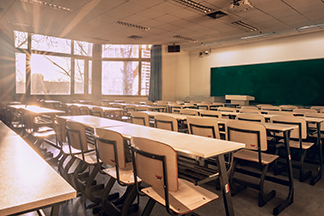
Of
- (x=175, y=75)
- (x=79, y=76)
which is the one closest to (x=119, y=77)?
(x=79, y=76)

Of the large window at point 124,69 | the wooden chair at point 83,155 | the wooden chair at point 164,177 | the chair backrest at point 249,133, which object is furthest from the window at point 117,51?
the wooden chair at point 164,177

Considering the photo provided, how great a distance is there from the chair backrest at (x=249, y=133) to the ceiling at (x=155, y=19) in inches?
147

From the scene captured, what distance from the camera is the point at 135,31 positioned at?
326 inches

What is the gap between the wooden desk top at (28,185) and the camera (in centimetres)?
83

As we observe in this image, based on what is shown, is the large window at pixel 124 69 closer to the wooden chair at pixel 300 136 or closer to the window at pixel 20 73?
the window at pixel 20 73

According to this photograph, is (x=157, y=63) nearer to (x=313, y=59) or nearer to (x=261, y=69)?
(x=261, y=69)

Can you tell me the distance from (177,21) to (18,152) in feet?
21.0

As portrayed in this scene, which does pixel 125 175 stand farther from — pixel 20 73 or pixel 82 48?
pixel 82 48

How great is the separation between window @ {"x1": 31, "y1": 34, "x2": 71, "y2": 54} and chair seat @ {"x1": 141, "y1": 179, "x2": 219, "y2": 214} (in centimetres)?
1038

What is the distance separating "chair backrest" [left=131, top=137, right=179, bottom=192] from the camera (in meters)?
1.45

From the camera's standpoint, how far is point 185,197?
1594mm

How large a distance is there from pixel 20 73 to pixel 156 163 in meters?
10.2

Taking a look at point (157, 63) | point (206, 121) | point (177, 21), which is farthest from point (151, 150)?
point (157, 63)

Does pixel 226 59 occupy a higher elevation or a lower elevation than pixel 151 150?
higher
